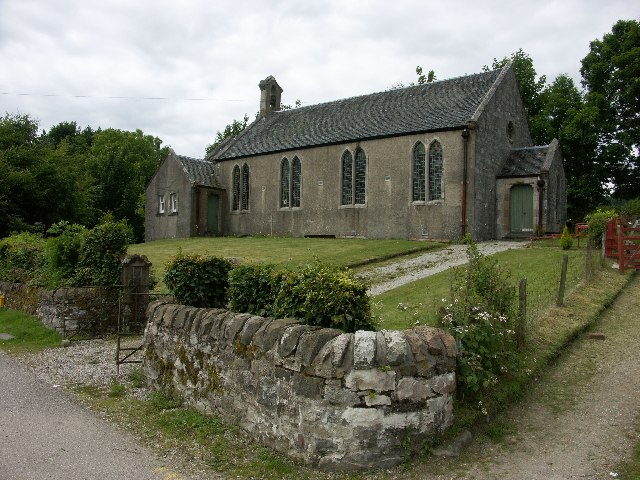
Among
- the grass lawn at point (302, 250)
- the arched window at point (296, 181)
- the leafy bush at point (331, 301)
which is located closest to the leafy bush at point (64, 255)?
the grass lawn at point (302, 250)

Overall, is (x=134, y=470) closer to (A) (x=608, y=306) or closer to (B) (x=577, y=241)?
(A) (x=608, y=306)

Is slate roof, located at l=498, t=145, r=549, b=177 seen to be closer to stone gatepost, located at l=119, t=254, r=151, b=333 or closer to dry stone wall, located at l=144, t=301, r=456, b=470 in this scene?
stone gatepost, located at l=119, t=254, r=151, b=333

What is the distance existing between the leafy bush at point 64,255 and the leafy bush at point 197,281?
610 centimetres

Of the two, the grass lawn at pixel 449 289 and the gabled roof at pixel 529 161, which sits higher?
the gabled roof at pixel 529 161

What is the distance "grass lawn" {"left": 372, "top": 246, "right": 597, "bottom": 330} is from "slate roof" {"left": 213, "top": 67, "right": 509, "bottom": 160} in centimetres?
912

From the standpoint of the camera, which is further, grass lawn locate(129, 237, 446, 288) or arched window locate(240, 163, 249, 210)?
arched window locate(240, 163, 249, 210)

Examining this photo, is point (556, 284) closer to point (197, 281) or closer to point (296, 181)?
point (197, 281)

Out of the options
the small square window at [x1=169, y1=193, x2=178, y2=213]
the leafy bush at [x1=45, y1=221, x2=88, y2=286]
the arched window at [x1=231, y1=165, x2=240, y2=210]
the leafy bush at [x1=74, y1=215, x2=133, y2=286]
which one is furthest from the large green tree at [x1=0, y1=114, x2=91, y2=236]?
the leafy bush at [x1=74, y1=215, x2=133, y2=286]

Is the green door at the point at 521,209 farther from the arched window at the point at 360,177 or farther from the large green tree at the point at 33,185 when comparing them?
the large green tree at the point at 33,185

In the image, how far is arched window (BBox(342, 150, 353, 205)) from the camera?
2947cm

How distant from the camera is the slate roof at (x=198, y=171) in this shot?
3503 cm

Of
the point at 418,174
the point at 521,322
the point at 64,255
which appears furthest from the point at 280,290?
the point at 418,174

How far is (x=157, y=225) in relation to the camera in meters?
37.5

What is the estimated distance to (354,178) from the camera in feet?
96.1
